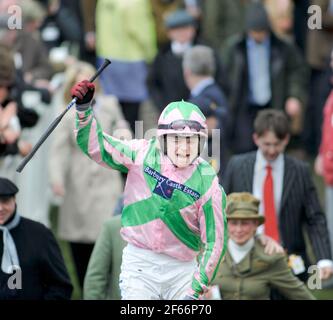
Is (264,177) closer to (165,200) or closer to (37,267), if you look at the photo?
Result: (37,267)

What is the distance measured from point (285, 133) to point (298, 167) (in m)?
0.26

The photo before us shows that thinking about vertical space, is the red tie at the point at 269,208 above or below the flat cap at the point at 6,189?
below

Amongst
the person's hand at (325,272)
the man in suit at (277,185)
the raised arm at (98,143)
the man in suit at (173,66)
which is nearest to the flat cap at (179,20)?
the man in suit at (173,66)

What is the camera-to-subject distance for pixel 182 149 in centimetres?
974

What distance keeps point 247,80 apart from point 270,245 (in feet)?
16.0

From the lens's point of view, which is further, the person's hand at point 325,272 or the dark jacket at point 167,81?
the dark jacket at point 167,81

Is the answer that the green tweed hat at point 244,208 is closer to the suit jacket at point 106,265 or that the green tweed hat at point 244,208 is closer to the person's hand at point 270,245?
the person's hand at point 270,245

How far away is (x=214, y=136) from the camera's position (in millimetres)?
11492

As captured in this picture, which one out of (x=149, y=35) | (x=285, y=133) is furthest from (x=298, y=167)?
(x=149, y=35)

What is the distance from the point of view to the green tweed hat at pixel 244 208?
11172 mm

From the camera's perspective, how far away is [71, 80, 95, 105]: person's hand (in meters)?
9.61

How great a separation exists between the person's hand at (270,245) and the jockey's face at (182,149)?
1.65 meters
